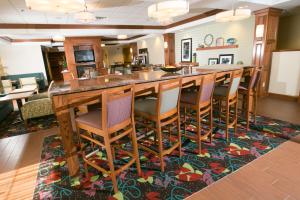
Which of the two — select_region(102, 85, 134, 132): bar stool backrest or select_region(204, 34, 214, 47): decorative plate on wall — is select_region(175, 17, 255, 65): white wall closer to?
select_region(204, 34, 214, 47): decorative plate on wall

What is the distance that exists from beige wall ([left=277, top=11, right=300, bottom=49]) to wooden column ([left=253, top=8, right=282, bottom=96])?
1.23 m

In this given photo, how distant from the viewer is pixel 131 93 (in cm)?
167

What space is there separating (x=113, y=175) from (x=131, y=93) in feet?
2.67

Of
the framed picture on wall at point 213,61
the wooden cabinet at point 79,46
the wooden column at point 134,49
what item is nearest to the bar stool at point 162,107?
the framed picture on wall at point 213,61

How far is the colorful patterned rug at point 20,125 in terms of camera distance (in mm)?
3607

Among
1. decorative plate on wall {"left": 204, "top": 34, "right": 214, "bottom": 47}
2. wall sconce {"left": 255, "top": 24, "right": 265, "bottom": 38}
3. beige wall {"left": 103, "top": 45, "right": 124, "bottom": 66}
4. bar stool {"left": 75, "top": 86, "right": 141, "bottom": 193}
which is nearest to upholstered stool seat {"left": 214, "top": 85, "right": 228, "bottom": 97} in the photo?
bar stool {"left": 75, "top": 86, "right": 141, "bottom": 193}

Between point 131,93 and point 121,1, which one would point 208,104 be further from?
point 121,1

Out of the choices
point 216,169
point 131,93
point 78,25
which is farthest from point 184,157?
point 78,25

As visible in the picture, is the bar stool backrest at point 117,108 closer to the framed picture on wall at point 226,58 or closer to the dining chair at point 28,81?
the framed picture on wall at point 226,58

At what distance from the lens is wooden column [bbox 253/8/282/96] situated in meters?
4.51

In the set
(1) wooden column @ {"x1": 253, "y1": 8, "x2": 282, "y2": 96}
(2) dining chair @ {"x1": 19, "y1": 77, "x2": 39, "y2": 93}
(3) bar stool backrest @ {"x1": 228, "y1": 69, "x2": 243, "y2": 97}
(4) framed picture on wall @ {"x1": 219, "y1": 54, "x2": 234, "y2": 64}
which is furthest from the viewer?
(2) dining chair @ {"x1": 19, "y1": 77, "x2": 39, "y2": 93}

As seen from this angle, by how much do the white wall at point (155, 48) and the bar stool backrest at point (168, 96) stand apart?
7.88 meters

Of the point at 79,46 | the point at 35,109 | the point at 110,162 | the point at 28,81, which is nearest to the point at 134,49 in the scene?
the point at 79,46

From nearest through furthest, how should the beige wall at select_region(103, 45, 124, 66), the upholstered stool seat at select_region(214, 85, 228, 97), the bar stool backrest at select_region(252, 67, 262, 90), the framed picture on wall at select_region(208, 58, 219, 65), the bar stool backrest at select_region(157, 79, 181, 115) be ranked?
the bar stool backrest at select_region(157, 79, 181, 115) → the upholstered stool seat at select_region(214, 85, 228, 97) → the bar stool backrest at select_region(252, 67, 262, 90) → the framed picture on wall at select_region(208, 58, 219, 65) → the beige wall at select_region(103, 45, 124, 66)
